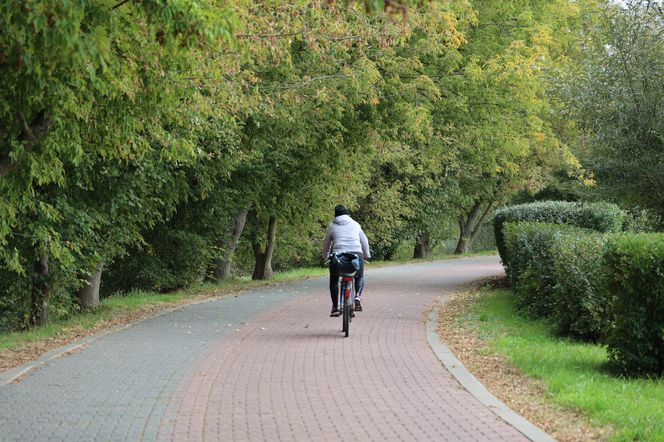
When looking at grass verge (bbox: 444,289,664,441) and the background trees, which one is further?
the background trees

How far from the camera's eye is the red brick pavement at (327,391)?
7770 mm

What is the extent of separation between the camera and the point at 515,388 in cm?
991

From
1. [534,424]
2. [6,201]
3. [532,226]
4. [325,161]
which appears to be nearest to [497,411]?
[534,424]

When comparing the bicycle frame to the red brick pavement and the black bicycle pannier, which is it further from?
the red brick pavement

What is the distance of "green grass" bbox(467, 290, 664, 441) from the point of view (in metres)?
7.76

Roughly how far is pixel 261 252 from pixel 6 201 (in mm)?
20792

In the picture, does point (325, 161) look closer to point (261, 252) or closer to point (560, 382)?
point (261, 252)

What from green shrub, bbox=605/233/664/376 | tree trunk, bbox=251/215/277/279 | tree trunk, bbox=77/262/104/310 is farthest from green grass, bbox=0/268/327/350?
green shrub, bbox=605/233/664/376

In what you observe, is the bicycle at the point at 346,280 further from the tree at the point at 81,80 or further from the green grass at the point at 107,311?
the green grass at the point at 107,311

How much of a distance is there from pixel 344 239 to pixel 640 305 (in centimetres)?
566

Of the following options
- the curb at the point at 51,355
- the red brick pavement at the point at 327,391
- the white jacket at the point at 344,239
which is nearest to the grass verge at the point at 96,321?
the curb at the point at 51,355

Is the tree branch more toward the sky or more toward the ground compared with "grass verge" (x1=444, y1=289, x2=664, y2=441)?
more toward the sky

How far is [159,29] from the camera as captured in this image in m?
8.02

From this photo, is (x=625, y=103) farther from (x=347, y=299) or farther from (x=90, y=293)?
(x=90, y=293)
